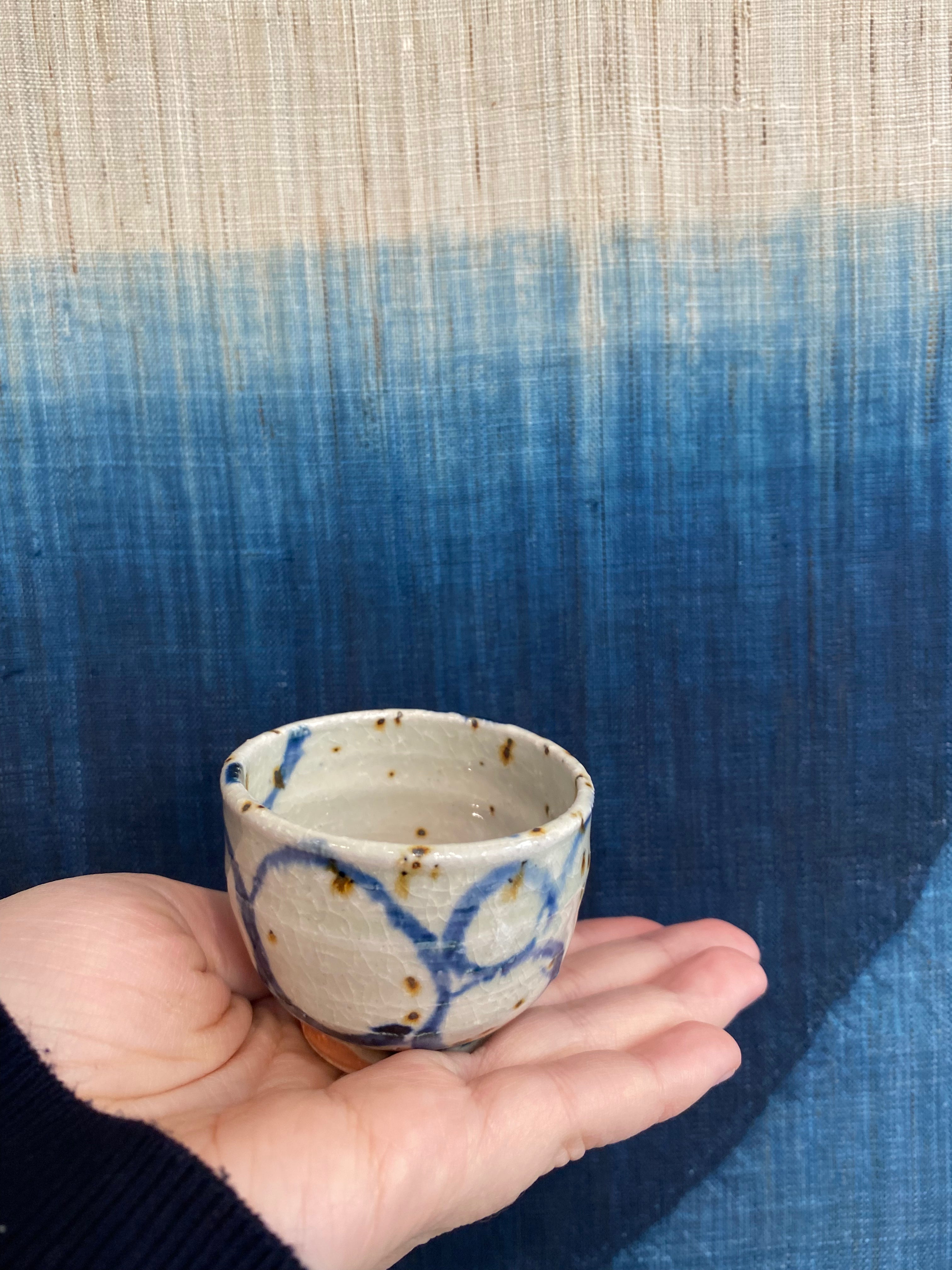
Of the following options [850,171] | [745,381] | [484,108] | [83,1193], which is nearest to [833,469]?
[745,381]

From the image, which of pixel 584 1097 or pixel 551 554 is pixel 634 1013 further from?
pixel 551 554

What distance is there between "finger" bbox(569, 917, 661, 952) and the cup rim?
110 millimetres

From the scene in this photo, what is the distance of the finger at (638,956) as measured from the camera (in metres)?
0.59

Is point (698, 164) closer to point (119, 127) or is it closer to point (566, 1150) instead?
point (119, 127)

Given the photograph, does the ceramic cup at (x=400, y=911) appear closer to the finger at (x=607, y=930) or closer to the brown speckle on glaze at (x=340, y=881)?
the brown speckle on glaze at (x=340, y=881)

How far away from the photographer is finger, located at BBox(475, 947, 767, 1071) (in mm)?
518

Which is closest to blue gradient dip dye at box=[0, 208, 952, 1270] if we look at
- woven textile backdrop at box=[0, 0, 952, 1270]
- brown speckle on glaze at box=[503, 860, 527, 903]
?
woven textile backdrop at box=[0, 0, 952, 1270]

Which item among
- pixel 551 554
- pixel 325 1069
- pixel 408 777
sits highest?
pixel 551 554

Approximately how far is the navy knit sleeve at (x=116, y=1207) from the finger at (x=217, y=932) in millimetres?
134

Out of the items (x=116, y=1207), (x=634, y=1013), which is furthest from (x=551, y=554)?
(x=116, y=1207)

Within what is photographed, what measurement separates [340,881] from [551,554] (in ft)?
0.99

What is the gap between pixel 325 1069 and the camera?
20.9 inches

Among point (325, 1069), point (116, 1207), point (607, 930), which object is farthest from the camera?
point (607, 930)

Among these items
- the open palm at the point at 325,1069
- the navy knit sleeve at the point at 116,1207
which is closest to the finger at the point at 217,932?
the open palm at the point at 325,1069
